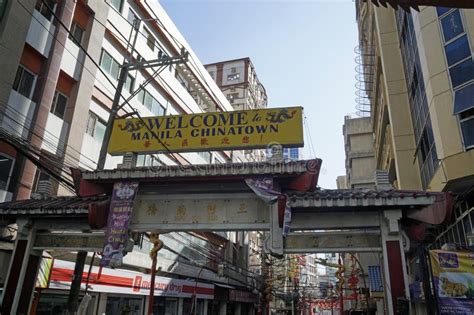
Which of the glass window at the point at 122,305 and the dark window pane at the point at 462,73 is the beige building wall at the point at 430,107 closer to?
the dark window pane at the point at 462,73

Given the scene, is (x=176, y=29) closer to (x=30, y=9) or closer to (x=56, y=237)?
(x=30, y=9)

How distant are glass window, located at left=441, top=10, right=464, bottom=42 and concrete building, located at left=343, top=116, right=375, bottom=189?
34843mm

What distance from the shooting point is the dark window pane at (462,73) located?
12.3 metres

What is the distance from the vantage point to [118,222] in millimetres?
9453

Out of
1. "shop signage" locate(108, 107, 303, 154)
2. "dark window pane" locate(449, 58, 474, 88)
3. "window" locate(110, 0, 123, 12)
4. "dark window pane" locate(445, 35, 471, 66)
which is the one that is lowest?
"shop signage" locate(108, 107, 303, 154)

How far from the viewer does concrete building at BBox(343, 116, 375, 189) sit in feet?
158

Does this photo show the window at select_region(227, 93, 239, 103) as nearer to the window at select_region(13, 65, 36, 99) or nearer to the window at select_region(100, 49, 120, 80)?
the window at select_region(100, 49, 120, 80)

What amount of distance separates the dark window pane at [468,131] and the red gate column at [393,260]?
502cm

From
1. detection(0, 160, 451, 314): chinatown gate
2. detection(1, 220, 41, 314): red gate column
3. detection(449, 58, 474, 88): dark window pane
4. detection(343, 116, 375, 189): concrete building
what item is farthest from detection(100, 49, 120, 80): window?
detection(343, 116, 375, 189): concrete building

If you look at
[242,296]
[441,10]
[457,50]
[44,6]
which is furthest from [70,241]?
[242,296]

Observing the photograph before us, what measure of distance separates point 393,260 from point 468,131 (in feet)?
20.0

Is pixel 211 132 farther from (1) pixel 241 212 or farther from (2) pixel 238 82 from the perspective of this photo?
(2) pixel 238 82

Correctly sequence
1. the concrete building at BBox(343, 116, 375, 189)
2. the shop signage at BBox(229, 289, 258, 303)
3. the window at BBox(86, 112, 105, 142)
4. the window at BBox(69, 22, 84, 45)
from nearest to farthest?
the window at BBox(69, 22, 84, 45), the window at BBox(86, 112, 105, 142), the shop signage at BBox(229, 289, 258, 303), the concrete building at BBox(343, 116, 375, 189)

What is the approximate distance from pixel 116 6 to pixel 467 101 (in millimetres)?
20286
